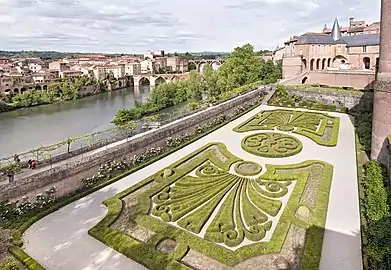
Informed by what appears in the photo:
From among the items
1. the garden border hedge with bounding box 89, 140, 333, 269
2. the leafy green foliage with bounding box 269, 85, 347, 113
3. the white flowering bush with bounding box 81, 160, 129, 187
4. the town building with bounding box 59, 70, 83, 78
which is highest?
the town building with bounding box 59, 70, 83, 78

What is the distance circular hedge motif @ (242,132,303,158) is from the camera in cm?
2009

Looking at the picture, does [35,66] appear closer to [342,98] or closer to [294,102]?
[294,102]

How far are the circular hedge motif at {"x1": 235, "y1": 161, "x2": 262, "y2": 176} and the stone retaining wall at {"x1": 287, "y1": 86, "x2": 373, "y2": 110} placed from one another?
1799cm

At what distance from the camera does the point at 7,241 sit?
27.0 ft

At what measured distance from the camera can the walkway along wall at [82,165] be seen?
13.2 meters

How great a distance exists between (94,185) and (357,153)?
15128 millimetres

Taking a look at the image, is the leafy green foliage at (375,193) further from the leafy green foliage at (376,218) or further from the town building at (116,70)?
the town building at (116,70)

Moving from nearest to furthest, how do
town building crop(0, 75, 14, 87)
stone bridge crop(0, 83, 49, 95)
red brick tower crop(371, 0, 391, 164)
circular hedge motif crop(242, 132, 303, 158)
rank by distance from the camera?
red brick tower crop(371, 0, 391, 164), circular hedge motif crop(242, 132, 303, 158), stone bridge crop(0, 83, 49, 95), town building crop(0, 75, 14, 87)

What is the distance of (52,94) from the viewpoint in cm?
6219

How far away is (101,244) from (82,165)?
211 inches

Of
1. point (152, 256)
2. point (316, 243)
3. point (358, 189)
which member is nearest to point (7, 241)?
point (152, 256)

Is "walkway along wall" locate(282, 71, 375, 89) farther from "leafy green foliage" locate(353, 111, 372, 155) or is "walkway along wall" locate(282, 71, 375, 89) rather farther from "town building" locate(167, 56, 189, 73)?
"town building" locate(167, 56, 189, 73)

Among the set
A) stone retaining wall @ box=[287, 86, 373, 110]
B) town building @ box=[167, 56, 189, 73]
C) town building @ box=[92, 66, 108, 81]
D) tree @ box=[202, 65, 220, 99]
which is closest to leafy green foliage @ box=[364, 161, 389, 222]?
stone retaining wall @ box=[287, 86, 373, 110]

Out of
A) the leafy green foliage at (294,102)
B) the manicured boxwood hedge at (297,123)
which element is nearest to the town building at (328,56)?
the leafy green foliage at (294,102)
